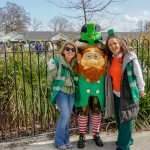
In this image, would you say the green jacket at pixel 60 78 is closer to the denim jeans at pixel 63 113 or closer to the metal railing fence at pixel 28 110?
the denim jeans at pixel 63 113

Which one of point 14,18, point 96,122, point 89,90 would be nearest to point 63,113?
point 89,90

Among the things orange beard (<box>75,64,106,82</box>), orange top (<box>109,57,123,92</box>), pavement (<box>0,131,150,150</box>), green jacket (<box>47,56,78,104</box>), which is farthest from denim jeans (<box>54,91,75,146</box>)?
orange top (<box>109,57,123,92</box>)

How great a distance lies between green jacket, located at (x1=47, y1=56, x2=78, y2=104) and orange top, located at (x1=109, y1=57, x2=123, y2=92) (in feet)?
1.92

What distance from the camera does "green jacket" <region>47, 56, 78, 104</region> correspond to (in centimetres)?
372

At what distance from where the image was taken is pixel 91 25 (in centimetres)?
388

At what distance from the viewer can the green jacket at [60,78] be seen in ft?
12.2

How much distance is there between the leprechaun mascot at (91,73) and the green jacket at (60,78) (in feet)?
0.52

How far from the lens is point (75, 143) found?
4.23 m

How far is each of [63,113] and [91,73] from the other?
2.28 feet

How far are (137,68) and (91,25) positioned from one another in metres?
0.94

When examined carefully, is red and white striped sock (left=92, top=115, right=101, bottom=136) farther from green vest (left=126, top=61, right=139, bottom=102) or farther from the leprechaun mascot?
green vest (left=126, top=61, right=139, bottom=102)

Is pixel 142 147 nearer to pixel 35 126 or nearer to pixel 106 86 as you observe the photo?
pixel 106 86

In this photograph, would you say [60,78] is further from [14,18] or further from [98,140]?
[14,18]

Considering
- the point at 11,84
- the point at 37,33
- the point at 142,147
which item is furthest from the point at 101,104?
the point at 37,33
